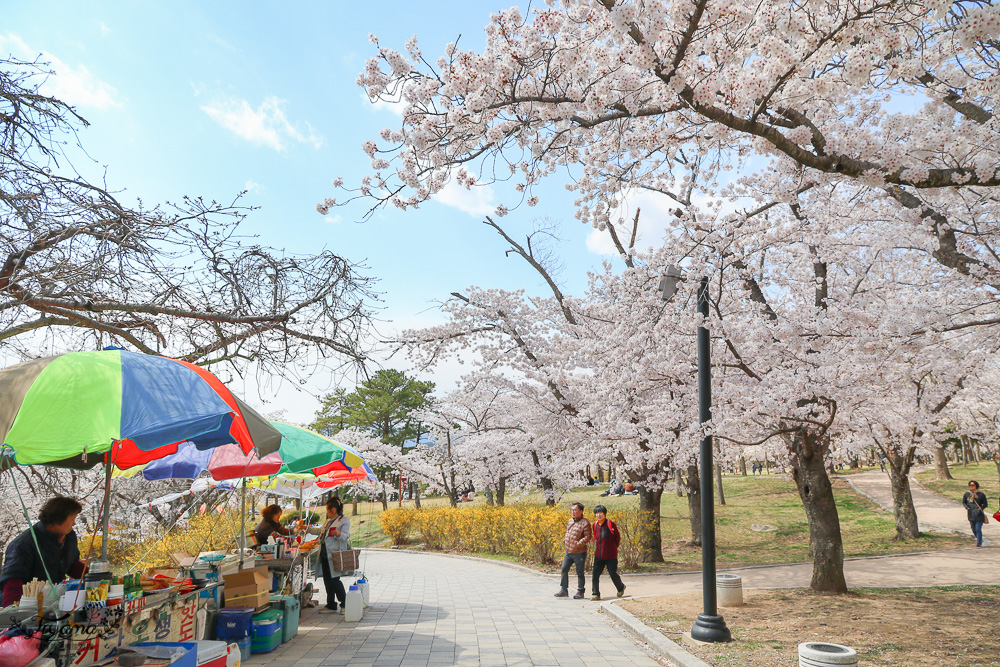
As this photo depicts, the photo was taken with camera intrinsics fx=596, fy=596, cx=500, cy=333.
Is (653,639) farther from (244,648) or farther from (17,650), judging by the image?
(17,650)

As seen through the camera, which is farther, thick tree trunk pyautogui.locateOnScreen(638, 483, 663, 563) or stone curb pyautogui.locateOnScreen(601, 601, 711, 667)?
thick tree trunk pyautogui.locateOnScreen(638, 483, 663, 563)

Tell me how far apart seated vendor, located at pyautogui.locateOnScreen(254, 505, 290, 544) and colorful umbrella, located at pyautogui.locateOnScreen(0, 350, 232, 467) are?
598 cm

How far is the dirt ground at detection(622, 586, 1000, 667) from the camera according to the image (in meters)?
6.29

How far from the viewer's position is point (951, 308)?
24.2ft

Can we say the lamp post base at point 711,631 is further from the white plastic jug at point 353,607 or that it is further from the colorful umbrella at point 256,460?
the colorful umbrella at point 256,460

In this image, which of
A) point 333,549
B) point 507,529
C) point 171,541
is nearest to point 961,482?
point 507,529

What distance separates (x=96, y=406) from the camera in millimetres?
4348

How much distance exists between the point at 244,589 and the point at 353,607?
6.98 ft

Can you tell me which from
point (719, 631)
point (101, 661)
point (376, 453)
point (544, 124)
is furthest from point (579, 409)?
point (376, 453)

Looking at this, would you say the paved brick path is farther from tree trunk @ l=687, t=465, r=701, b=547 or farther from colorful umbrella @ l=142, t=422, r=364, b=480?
tree trunk @ l=687, t=465, r=701, b=547

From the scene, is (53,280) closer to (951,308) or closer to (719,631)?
(719,631)

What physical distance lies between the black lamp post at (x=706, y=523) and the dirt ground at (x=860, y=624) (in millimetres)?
224

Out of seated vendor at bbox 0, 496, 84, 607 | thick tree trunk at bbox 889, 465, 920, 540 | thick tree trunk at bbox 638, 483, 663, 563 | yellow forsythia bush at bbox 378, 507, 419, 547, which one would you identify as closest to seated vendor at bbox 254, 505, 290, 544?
seated vendor at bbox 0, 496, 84, 607

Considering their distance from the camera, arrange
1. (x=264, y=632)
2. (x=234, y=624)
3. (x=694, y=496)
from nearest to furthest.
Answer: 1. (x=234, y=624)
2. (x=264, y=632)
3. (x=694, y=496)
